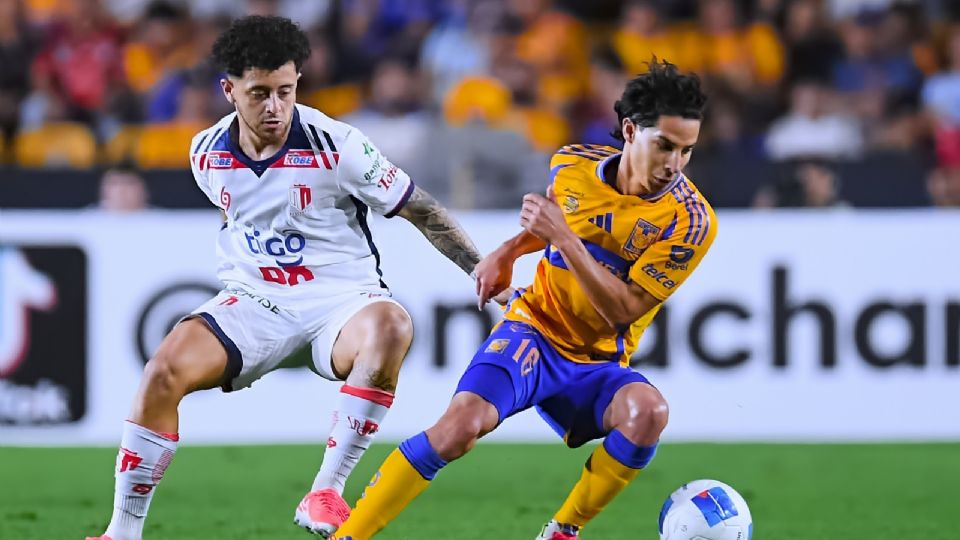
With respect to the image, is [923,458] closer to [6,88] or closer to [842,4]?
[842,4]

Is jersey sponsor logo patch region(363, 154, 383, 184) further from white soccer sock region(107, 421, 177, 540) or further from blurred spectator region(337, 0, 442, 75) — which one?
blurred spectator region(337, 0, 442, 75)

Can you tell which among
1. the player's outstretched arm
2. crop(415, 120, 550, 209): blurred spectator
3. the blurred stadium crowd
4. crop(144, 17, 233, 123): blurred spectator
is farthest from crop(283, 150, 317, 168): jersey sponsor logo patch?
crop(144, 17, 233, 123): blurred spectator

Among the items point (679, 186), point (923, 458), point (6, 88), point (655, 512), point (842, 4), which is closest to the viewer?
point (679, 186)

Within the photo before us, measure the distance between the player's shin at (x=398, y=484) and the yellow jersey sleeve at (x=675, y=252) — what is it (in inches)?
38.9

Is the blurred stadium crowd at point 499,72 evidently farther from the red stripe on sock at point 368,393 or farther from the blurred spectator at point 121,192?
the red stripe on sock at point 368,393

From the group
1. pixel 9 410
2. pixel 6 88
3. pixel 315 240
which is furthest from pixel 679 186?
pixel 6 88

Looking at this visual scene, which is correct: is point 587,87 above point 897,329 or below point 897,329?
above

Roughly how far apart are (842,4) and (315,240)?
28.3 ft

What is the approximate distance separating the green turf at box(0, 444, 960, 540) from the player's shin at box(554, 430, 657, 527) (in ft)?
2.57

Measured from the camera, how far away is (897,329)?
917cm

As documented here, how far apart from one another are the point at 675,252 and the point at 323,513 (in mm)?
1548

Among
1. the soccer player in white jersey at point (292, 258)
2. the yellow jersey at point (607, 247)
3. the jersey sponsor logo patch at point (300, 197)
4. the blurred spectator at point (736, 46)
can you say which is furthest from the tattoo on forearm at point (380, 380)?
the blurred spectator at point (736, 46)

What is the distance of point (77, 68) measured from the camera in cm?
1247

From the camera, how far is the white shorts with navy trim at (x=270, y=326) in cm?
553
